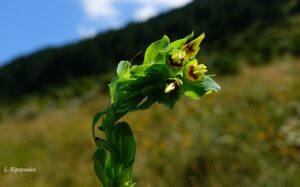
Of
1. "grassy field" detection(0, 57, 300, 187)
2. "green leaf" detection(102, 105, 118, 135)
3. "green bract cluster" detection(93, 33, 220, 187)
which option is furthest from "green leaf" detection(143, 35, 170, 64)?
"grassy field" detection(0, 57, 300, 187)

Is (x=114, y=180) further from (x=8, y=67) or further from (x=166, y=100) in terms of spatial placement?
(x=8, y=67)

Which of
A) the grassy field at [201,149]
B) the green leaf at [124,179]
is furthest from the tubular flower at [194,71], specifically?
the grassy field at [201,149]

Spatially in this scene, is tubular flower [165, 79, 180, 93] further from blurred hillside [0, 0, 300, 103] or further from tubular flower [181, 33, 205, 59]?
blurred hillside [0, 0, 300, 103]

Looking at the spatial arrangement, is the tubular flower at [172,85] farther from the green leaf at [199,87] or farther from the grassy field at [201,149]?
the grassy field at [201,149]

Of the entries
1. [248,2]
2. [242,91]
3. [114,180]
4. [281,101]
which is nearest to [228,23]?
[248,2]

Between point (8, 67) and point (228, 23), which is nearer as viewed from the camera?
point (228, 23)

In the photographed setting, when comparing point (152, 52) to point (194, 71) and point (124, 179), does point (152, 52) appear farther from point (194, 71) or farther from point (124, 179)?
point (124, 179)

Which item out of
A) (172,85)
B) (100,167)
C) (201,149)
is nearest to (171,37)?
(201,149)
